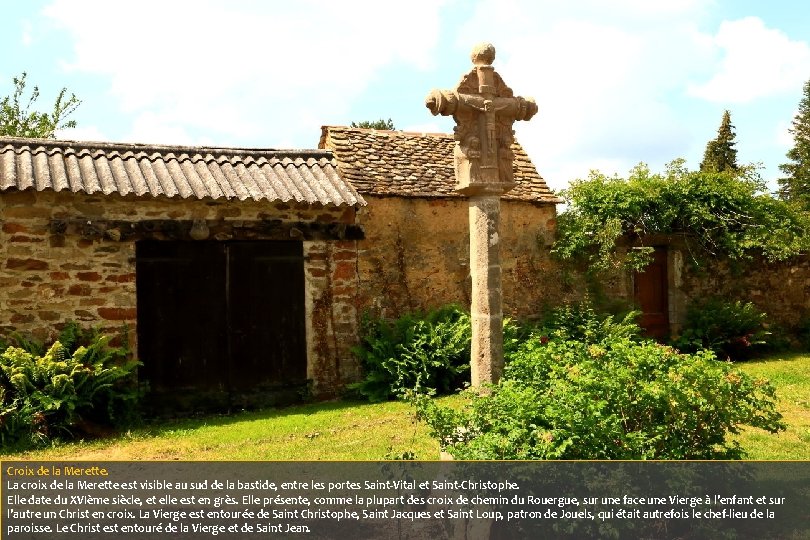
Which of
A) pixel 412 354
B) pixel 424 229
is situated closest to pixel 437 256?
pixel 424 229

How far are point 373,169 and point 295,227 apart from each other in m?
1.92

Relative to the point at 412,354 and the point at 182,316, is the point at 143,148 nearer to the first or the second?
the point at 182,316

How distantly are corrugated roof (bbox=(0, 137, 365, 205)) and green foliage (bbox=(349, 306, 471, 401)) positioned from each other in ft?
6.64

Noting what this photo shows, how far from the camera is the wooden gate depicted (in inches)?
347

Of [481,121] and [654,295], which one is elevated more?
[481,121]

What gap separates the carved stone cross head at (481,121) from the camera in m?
5.46

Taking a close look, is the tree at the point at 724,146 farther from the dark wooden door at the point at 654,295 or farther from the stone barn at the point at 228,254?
the stone barn at the point at 228,254

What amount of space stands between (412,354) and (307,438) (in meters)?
2.60

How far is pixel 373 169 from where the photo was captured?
10773 millimetres

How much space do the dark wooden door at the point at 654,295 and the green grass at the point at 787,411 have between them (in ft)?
5.24

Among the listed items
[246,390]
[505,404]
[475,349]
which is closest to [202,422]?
[246,390]

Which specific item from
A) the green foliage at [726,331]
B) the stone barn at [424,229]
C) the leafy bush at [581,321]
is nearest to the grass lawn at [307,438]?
the stone barn at [424,229]

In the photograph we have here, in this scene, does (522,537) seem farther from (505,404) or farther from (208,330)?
(208,330)

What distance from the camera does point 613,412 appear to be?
14.1 feet
